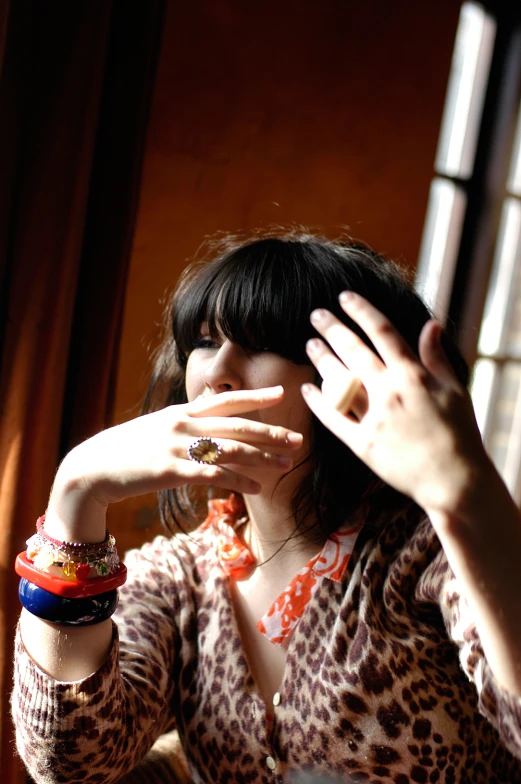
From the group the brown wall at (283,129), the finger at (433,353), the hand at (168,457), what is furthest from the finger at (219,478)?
the brown wall at (283,129)

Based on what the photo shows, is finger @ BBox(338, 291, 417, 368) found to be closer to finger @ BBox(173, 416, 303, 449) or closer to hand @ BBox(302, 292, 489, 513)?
hand @ BBox(302, 292, 489, 513)

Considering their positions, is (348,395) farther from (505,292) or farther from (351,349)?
(505,292)

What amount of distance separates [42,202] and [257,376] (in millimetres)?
511

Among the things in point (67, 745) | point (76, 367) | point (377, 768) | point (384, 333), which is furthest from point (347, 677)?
point (76, 367)

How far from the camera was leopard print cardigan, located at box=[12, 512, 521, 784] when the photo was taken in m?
0.93

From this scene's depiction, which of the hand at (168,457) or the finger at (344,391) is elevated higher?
the finger at (344,391)

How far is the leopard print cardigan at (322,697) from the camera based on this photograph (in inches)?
36.5

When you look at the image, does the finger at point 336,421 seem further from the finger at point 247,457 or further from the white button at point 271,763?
the white button at point 271,763

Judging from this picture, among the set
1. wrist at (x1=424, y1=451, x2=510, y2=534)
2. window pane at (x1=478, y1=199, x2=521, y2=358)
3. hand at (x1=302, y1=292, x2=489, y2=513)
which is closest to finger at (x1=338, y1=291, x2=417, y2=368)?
hand at (x1=302, y1=292, x2=489, y2=513)

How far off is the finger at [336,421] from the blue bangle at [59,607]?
1.40 feet

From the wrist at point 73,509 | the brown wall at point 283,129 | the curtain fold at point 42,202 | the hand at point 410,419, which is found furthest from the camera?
the brown wall at point 283,129

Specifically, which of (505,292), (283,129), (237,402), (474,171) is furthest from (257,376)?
(505,292)

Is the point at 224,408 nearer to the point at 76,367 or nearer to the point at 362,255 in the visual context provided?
the point at 362,255

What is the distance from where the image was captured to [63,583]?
2.92 ft
